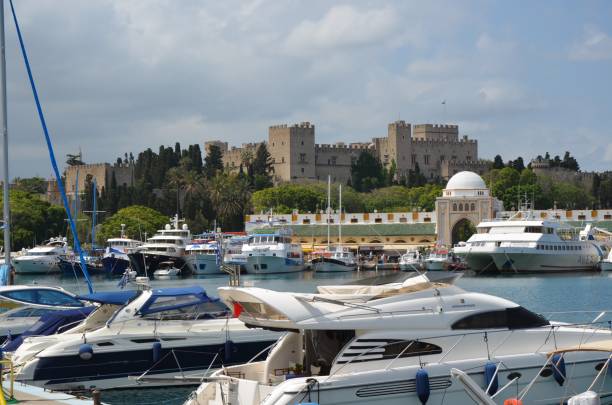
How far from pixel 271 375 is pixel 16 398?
14.3 ft

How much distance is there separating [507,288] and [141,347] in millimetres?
43110

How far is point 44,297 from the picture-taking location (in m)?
30.8

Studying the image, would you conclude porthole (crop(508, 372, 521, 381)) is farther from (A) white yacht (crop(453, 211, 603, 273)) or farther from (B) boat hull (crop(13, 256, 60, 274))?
(B) boat hull (crop(13, 256, 60, 274))

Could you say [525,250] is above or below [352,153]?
below

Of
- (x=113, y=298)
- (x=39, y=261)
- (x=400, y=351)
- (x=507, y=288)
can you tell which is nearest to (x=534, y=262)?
(x=507, y=288)

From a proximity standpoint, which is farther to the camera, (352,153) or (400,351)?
(352,153)

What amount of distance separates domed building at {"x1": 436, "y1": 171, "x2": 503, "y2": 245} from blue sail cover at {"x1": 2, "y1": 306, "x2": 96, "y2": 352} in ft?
312

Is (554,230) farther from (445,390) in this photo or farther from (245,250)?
(445,390)

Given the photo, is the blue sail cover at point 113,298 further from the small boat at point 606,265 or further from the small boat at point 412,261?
the small boat at point 606,265

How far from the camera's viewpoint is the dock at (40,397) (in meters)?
18.2

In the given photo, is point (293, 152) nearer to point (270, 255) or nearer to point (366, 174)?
point (366, 174)

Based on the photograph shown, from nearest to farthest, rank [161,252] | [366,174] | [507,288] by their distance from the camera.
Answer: [507,288] → [161,252] → [366,174]

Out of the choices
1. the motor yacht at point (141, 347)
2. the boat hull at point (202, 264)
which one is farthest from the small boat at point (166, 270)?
the motor yacht at point (141, 347)

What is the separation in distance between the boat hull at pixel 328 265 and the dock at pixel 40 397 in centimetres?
7269
